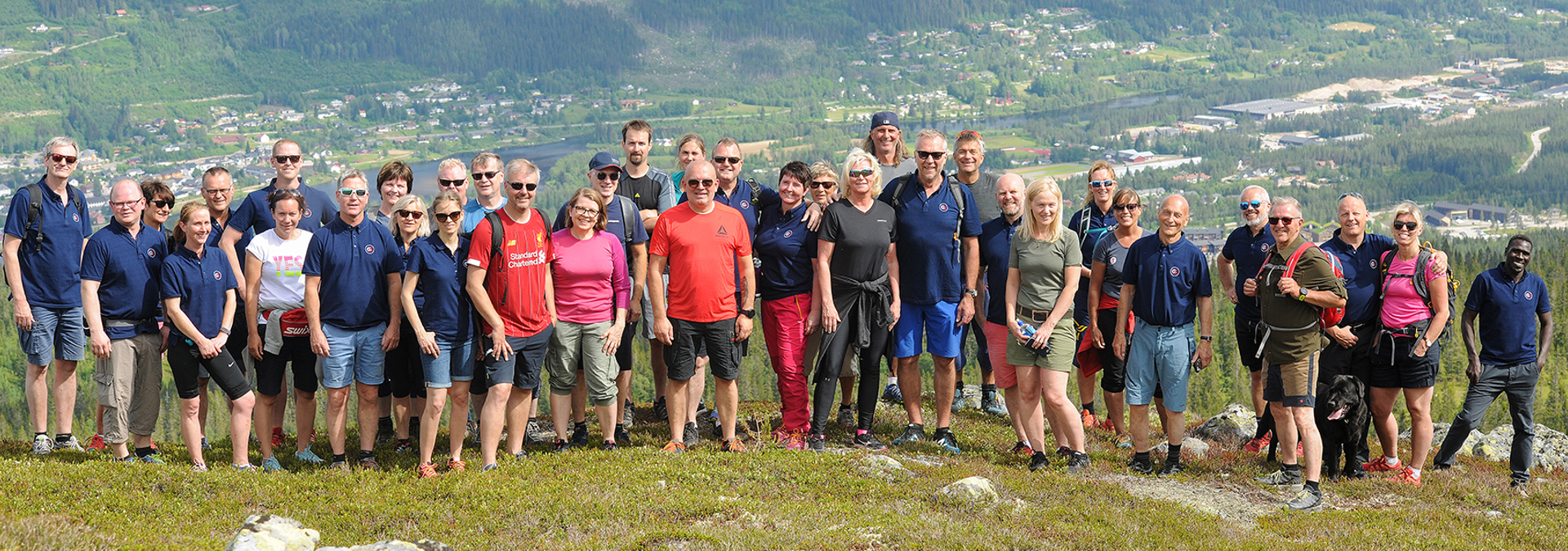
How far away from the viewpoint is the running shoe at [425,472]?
9.69 metres

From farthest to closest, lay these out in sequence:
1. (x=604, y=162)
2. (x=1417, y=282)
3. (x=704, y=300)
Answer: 1. (x=604, y=162)
2. (x=1417, y=282)
3. (x=704, y=300)

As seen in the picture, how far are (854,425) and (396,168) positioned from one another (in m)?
6.01

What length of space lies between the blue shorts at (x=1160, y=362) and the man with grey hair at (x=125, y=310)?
906cm

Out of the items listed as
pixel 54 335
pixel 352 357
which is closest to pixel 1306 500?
pixel 352 357

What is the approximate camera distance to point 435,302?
9.32 m

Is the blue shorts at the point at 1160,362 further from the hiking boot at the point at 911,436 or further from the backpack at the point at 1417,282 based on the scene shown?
the hiking boot at the point at 911,436

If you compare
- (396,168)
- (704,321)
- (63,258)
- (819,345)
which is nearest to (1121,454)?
(819,345)

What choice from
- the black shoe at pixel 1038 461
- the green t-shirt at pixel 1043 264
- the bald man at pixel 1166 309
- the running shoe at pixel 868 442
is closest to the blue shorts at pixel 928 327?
the green t-shirt at pixel 1043 264

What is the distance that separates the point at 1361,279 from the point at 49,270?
42.6ft

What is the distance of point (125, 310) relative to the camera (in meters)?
9.36

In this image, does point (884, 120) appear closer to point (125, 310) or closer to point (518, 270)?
point (518, 270)

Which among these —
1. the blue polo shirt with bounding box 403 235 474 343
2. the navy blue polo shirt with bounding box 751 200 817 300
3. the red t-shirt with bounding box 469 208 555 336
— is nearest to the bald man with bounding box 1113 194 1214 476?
the navy blue polo shirt with bounding box 751 200 817 300

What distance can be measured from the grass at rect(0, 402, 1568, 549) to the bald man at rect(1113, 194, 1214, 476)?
1.10 m

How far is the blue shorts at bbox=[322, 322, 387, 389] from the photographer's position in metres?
9.45
